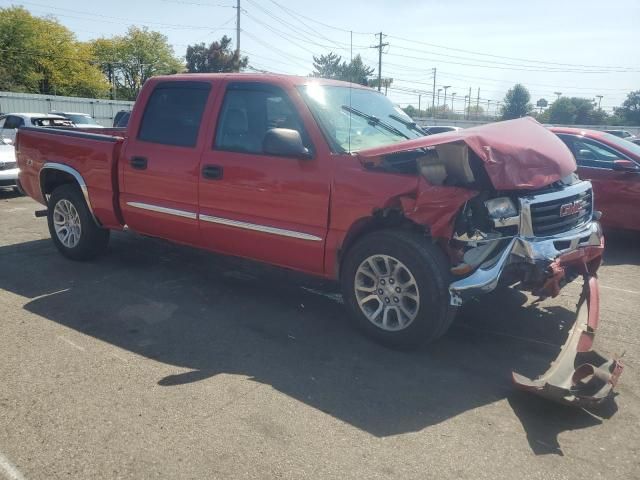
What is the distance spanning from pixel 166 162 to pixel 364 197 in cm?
216

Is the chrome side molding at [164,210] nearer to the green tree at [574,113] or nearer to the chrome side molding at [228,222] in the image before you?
the chrome side molding at [228,222]

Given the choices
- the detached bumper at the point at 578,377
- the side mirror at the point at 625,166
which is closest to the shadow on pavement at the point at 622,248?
the side mirror at the point at 625,166

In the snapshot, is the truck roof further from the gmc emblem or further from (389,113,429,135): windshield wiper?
the gmc emblem

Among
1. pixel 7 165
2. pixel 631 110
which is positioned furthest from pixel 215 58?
pixel 631 110

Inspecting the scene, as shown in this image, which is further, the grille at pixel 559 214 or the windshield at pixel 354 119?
the windshield at pixel 354 119

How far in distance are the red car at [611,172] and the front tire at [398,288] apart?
4746mm

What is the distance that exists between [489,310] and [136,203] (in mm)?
3586

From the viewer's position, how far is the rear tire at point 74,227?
6168mm

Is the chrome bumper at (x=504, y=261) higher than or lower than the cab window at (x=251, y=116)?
lower

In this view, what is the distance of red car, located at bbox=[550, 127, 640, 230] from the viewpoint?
7363 mm

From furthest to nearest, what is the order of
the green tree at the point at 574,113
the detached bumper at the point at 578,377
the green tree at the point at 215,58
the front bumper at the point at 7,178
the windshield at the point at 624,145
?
the green tree at the point at 574,113 < the green tree at the point at 215,58 < the front bumper at the point at 7,178 < the windshield at the point at 624,145 < the detached bumper at the point at 578,377

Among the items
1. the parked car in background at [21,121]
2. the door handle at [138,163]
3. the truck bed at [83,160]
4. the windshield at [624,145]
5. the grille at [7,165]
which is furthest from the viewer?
the parked car in background at [21,121]

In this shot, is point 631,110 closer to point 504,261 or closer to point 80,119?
point 80,119

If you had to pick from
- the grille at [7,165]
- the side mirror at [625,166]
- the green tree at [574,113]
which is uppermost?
the green tree at [574,113]
